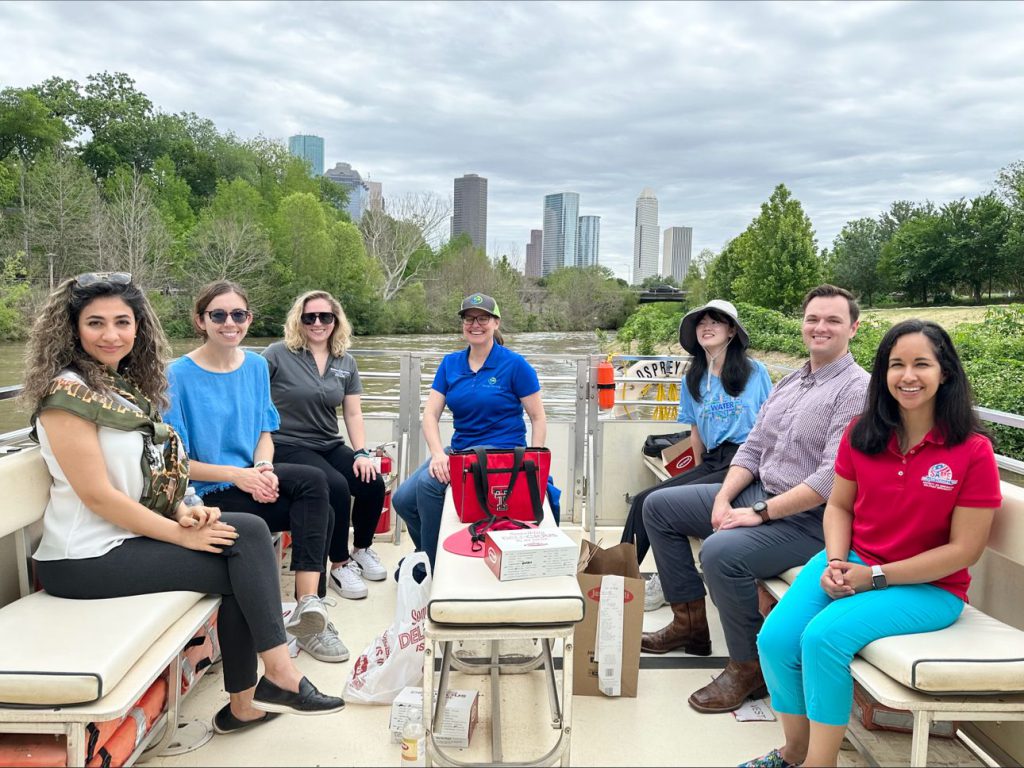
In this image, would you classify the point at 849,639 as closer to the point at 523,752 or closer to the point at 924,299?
the point at 523,752

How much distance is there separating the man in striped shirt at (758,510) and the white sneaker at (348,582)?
4.30 feet

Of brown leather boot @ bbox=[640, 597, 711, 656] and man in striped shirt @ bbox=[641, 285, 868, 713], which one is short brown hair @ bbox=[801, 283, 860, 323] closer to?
man in striped shirt @ bbox=[641, 285, 868, 713]

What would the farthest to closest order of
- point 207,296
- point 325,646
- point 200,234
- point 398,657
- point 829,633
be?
point 200,234 < point 207,296 < point 325,646 < point 398,657 < point 829,633

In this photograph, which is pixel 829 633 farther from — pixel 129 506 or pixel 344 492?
pixel 344 492

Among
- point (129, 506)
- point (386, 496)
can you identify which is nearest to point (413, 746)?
point (129, 506)

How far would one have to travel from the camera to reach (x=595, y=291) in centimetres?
4703

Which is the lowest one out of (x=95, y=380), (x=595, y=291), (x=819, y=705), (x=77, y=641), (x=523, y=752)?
(x=523, y=752)

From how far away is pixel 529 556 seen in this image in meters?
2.10

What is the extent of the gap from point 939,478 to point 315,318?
8.79 ft

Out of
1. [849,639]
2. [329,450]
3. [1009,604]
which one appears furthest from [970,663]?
[329,450]

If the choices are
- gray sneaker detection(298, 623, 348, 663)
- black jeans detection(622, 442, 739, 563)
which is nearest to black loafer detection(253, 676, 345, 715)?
gray sneaker detection(298, 623, 348, 663)

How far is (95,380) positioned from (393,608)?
170cm

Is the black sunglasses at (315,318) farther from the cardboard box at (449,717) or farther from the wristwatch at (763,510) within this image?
the wristwatch at (763,510)

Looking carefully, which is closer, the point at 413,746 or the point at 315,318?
the point at 413,746
